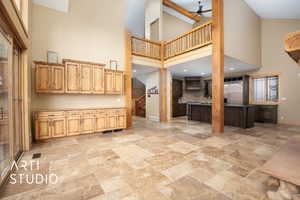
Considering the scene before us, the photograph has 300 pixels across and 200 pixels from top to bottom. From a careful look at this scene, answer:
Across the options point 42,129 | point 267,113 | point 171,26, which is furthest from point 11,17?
point 267,113

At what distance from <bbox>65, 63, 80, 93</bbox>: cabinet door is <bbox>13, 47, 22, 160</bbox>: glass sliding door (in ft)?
3.73

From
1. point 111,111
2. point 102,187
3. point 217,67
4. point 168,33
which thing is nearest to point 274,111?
point 217,67

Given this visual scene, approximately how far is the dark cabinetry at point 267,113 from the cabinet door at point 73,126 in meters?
7.91

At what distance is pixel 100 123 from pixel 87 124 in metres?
0.41

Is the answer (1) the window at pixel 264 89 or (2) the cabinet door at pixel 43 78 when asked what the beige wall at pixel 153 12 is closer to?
(2) the cabinet door at pixel 43 78

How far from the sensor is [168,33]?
777 centimetres

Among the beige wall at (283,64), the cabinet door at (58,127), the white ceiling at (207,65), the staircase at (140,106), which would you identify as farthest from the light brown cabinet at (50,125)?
the beige wall at (283,64)

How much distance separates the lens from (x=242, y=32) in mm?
5469

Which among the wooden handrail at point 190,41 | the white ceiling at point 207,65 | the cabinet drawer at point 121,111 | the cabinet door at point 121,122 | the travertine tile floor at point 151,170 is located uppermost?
the wooden handrail at point 190,41

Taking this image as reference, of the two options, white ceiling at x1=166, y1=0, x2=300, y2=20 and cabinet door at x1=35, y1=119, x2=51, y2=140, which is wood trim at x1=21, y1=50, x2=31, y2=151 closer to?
cabinet door at x1=35, y1=119, x2=51, y2=140

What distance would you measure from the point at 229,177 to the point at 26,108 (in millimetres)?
4230

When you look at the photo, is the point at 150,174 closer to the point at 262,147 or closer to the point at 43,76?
the point at 262,147

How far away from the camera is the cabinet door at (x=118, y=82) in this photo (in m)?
4.75

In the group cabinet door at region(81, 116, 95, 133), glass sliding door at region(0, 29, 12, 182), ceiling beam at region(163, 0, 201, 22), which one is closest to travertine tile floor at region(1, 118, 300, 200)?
glass sliding door at region(0, 29, 12, 182)
